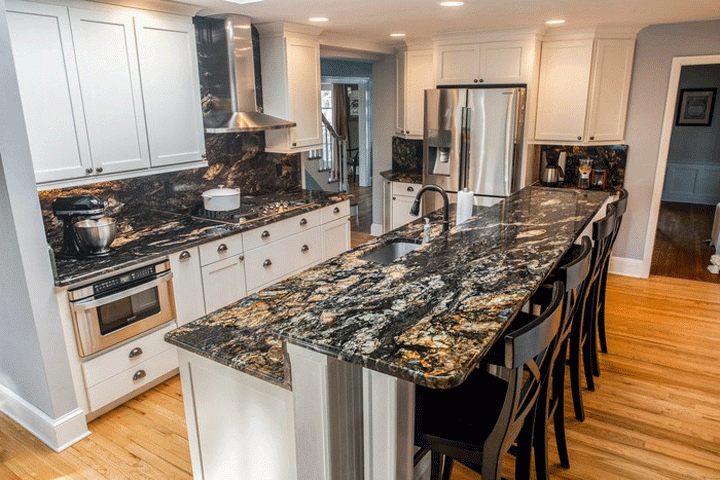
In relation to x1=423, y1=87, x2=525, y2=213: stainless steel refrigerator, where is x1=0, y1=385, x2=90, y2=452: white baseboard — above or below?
below

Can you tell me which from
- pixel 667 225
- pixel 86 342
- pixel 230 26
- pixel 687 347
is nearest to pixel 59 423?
pixel 86 342

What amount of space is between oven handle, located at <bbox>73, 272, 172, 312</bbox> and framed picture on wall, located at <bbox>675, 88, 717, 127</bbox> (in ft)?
28.3

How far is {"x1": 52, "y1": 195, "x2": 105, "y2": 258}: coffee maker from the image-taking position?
2.83 meters

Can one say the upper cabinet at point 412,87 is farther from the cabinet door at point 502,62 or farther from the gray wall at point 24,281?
the gray wall at point 24,281

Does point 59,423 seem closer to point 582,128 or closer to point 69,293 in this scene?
point 69,293

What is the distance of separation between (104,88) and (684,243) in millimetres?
6467

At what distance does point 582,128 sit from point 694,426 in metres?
2.90

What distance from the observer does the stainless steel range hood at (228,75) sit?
12.4 ft

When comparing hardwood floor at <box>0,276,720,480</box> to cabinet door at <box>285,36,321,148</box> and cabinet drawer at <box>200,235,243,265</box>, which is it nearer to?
cabinet drawer at <box>200,235,243,265</box>

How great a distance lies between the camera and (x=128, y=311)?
2867 millimetres

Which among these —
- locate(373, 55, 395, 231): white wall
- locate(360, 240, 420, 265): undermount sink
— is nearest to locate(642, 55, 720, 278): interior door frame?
locate(373, 55, 395, 231): white wall

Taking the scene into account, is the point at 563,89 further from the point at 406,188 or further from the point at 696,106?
the point at 696,106

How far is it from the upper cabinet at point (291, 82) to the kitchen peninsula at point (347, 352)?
2259 mm

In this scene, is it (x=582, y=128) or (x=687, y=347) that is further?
(x=582, y=128)
